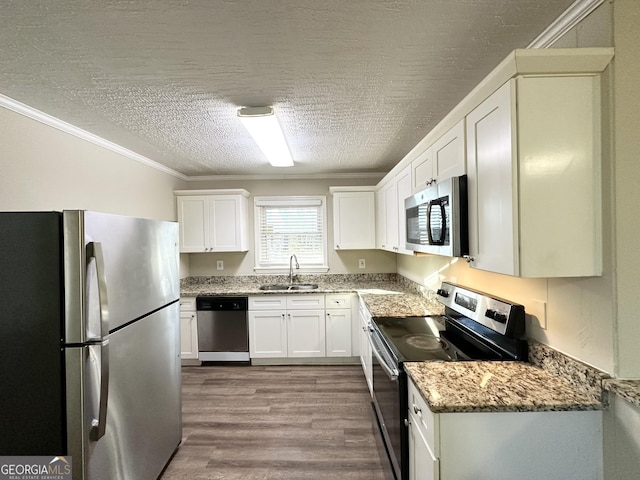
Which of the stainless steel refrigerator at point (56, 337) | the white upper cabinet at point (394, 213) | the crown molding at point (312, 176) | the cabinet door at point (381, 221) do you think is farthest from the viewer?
the crown molding at point (312, 176)

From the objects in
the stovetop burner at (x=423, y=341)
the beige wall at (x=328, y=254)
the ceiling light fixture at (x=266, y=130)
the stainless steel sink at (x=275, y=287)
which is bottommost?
the stovetop burner at (x=423, y=341)

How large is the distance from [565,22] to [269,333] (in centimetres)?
350

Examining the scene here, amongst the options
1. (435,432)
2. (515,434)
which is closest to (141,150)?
(435,432)

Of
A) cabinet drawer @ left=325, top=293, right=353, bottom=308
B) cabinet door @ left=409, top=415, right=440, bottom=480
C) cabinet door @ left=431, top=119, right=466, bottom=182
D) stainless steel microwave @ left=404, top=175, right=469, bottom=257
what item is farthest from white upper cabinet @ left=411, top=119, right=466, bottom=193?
cabinet drawer @ left=325, top=293, right=353, bottom=308

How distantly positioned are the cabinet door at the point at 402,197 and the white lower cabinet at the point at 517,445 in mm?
1503

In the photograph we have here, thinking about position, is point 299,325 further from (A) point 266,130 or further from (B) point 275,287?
(A) point 266,130

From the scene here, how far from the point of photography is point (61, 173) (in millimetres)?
2266

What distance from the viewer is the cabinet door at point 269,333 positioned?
12.0ft

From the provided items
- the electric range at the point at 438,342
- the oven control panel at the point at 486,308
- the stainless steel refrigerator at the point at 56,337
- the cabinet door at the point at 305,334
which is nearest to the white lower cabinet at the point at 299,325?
the cabinet door at the point at 305,334

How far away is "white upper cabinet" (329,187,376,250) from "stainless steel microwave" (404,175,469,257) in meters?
1.94

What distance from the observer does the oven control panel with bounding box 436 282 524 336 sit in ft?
5.02

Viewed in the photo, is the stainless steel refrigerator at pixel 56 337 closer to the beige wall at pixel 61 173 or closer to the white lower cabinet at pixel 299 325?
the beige wall at pixel 61 173

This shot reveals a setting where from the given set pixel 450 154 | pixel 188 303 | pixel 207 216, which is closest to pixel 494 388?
pixel 450 154

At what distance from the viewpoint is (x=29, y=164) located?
2.01m
